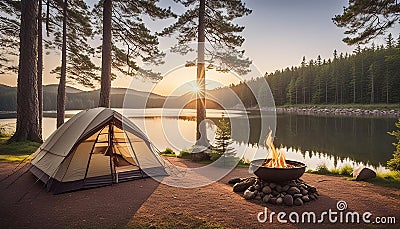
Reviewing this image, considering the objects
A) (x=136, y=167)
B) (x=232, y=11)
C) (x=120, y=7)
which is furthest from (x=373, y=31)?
(x=120, y=7)

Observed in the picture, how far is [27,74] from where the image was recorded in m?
10.5

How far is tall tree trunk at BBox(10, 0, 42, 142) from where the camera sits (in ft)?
34.2

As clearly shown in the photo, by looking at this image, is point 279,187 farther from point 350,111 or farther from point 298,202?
point 350,111

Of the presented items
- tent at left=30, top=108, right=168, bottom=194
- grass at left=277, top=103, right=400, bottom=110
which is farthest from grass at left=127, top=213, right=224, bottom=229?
grass at left=277, top=103, right=400, bottom=110

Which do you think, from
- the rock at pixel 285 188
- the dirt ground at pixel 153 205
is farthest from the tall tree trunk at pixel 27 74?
the rock at pixel 285 188

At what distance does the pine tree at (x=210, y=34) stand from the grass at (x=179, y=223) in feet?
21.9

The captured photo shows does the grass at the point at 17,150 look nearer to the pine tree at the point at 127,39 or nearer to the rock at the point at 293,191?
the pine tree at the point at 127,39

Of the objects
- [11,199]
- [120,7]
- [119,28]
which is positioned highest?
[120,7]

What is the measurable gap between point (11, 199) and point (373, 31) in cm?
1102

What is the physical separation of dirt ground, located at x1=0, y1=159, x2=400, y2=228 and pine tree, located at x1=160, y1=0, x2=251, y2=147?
544 cm

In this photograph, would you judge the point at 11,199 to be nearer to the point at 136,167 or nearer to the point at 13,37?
the point at 136,167

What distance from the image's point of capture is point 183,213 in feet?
15.3

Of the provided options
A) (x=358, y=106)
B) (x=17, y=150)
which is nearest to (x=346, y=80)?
(x=358, y=106)

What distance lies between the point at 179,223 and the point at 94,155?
3.26 meters
